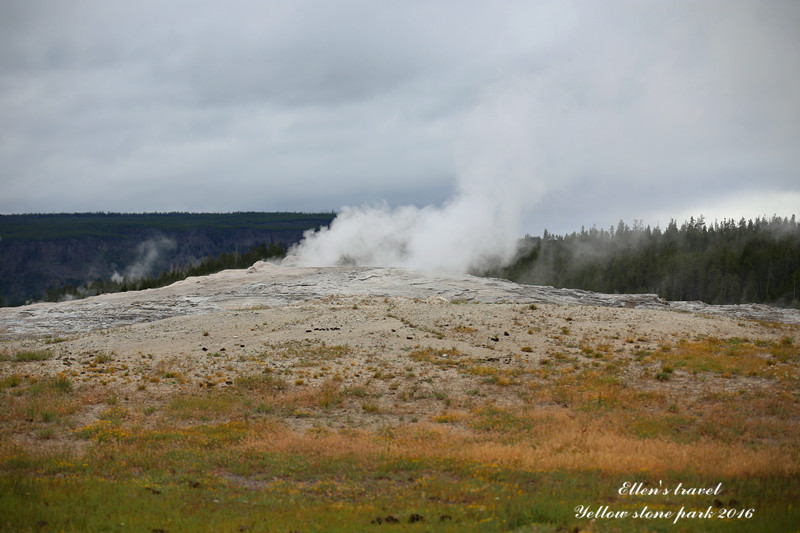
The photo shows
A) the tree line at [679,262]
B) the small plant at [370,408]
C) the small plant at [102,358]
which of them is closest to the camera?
the small plant at [370,408]

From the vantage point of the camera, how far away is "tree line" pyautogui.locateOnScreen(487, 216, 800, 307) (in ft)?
340

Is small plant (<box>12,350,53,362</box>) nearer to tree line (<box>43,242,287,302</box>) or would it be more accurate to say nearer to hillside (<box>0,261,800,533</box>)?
hillside (<box>0,261,800,533</box>)

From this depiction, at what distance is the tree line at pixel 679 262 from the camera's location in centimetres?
10375

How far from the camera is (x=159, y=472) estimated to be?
12.2 metres

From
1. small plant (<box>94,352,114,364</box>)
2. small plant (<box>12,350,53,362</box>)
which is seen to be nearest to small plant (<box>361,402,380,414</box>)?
small plant (<box>94,352,114,364</box>)

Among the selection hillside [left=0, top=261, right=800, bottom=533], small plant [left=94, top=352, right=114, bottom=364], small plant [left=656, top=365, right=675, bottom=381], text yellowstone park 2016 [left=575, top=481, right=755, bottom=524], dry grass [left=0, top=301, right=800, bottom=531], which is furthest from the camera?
small plant [left=94, top=352, right=114, bottom=364]

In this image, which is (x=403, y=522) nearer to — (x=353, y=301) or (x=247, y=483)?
(x=247, y=483)

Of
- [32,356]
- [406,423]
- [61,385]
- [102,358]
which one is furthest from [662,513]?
[32,356]

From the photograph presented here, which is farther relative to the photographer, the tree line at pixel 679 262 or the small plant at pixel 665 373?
the tree line at pixel 679 262

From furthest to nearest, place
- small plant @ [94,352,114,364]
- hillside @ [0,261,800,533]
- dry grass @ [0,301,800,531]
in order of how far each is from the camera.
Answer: small plant @ [94,352,114,364] < dry grass @ [0,301,800,531] < hillside @ [0,261,800,533]

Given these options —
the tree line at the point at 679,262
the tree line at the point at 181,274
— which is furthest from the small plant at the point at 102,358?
the tree line at the point at 679,262

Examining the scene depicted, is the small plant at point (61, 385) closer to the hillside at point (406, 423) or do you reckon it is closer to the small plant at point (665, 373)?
the hillside at point (406, 423)

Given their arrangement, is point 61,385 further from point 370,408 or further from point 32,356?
point 370,408

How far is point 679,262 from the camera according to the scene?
115062 millimetres
